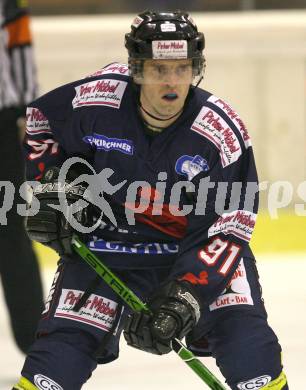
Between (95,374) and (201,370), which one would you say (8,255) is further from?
(201,370)

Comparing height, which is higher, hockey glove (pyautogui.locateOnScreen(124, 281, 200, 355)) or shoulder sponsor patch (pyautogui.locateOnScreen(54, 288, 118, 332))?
hockey glove (pyautogui.locateOnScreen(124, 281, 200, 355))

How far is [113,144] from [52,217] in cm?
23

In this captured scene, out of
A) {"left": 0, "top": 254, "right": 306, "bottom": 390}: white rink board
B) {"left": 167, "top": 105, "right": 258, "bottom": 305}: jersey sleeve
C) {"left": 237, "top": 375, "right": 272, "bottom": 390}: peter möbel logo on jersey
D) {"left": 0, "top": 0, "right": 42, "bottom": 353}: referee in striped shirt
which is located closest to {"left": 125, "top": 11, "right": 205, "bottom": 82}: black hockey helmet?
{"left": 167, "top": 105, "right": 258, "bottom": 305}: jersey sleeve

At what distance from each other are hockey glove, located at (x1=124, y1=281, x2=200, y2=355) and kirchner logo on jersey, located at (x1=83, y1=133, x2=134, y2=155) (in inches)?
13.7

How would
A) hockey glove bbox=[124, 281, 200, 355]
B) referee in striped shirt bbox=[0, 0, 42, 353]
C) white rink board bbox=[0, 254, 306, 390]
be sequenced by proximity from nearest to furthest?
hockey glove bbox=[124, 281, 200, 355] → white rink board bbox=[0, 254, 306, 390] → referee in striped shirt bbox=[0, 0, 42, 353]

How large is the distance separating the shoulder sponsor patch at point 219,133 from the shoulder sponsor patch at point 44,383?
64 centimetres

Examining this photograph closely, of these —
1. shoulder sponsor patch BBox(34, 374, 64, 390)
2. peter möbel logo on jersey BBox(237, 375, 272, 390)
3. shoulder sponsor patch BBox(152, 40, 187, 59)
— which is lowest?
peter möbel logo on jersey BBox(237, 375, 272, 390)

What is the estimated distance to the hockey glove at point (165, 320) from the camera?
255cm

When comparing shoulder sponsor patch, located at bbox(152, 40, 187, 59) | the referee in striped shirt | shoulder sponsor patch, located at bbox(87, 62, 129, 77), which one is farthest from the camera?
the referee in striped shirt

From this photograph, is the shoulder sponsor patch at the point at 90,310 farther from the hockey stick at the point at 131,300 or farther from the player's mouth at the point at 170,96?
the player's mouth at the point at 170,96

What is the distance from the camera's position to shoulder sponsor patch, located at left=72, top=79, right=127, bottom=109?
9.22ft

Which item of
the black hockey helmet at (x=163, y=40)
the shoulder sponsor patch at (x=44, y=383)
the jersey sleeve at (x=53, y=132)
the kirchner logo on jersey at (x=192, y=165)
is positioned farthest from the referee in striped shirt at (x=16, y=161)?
the shoulder sponsor patch at (x=44, y=383)

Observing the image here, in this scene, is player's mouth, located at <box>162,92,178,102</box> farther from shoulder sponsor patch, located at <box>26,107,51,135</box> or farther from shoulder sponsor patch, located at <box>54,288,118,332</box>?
shoulder sponsor patch, located at <box>54,288,118,332</box>

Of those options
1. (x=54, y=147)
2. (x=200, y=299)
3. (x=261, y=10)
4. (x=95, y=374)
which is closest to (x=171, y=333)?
(x=200, y=299)
